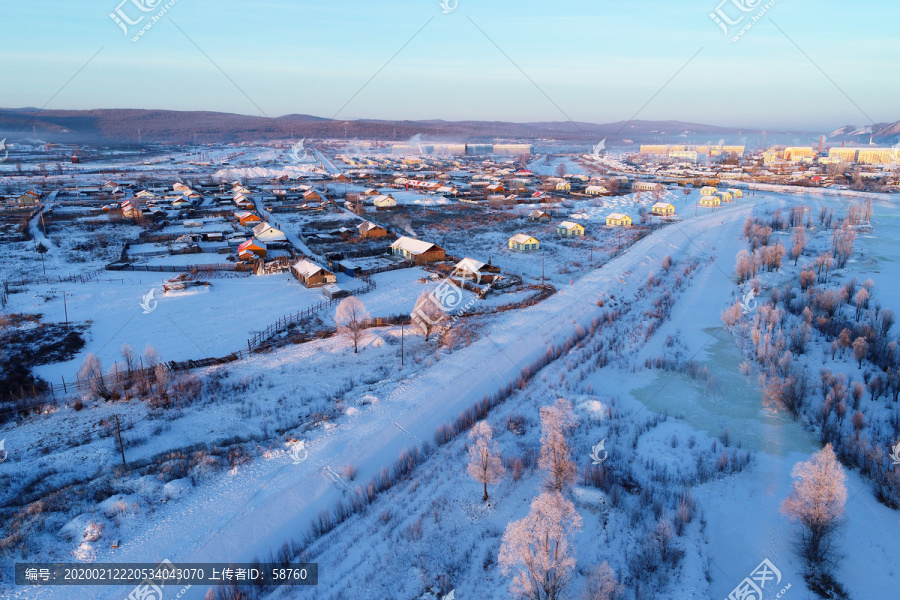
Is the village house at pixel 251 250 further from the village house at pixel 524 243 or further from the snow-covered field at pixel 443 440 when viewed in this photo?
the village house at pixel 524 243

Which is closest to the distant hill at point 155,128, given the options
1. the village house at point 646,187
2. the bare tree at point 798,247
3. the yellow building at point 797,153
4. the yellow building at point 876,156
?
the yellow building at point 797,153

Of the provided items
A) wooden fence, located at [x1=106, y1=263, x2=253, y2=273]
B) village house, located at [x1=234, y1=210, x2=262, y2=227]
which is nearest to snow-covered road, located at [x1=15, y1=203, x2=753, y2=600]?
wooden fence, located at [x1=106, y1=263, x2=253, y2=273]

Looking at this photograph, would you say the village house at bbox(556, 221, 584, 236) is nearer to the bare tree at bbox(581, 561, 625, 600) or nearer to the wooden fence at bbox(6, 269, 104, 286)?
the wooden fence at bbox(6, 269, 104, 286)

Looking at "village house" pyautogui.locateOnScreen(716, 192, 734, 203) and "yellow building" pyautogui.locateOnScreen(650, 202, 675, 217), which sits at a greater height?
"village house" pyautogui.locateOnScreen(716, 192, 734, 203)

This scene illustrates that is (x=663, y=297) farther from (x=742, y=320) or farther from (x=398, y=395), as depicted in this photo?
(x=398, y=395)

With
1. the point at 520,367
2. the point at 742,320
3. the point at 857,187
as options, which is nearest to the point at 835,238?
the point at 742,320

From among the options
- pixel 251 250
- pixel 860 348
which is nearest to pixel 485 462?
pixel 860 348
